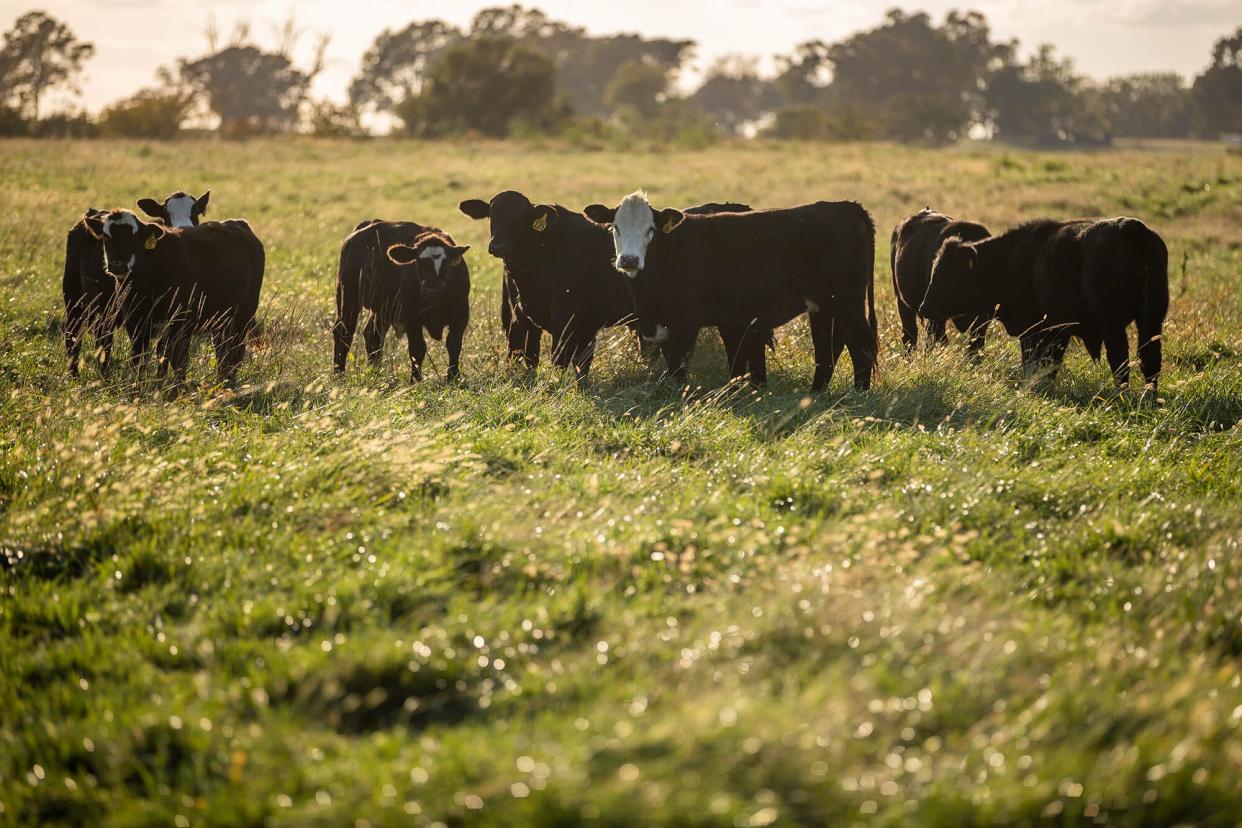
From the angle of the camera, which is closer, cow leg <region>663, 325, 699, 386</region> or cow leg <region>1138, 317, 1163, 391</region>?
cow leg <region>1138, 317, 1163, 391</region>

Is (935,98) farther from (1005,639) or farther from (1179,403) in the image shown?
(1005,639)

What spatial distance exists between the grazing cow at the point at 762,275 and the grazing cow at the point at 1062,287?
4.42 feet

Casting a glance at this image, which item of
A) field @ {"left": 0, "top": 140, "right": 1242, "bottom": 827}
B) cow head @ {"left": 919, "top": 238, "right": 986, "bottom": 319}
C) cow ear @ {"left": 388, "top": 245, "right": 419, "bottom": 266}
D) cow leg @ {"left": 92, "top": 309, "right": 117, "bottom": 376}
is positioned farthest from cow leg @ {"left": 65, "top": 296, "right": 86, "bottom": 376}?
cow head @ {"left": 919, "top": 238, "right": 986, "bottom": 319}

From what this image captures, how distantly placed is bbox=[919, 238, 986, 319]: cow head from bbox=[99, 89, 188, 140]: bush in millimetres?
41494

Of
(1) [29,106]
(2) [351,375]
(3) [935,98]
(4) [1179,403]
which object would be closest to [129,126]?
(1) [29,106]

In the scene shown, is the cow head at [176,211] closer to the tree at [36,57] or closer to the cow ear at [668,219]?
the cow ear at [668,219]

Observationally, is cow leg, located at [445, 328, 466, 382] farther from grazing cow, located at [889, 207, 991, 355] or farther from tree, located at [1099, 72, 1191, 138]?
tree, located at [1099, 72, 1191, 138]

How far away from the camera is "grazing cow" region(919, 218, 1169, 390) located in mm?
8812

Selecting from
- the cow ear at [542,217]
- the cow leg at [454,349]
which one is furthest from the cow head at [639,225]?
the cow leg at [454,349]

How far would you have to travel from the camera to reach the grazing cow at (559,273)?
9.43 meters

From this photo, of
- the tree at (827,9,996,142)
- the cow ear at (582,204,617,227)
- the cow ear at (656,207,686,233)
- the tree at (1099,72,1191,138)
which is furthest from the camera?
the tree at (1099,72,1191,138)

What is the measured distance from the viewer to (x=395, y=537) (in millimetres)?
5027

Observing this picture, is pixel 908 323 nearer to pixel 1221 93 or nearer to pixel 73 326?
pixel 73 326

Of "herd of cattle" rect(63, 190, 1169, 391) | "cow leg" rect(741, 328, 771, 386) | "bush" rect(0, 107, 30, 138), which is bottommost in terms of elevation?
"cow leg" rect(741, 328, 771, 386)
